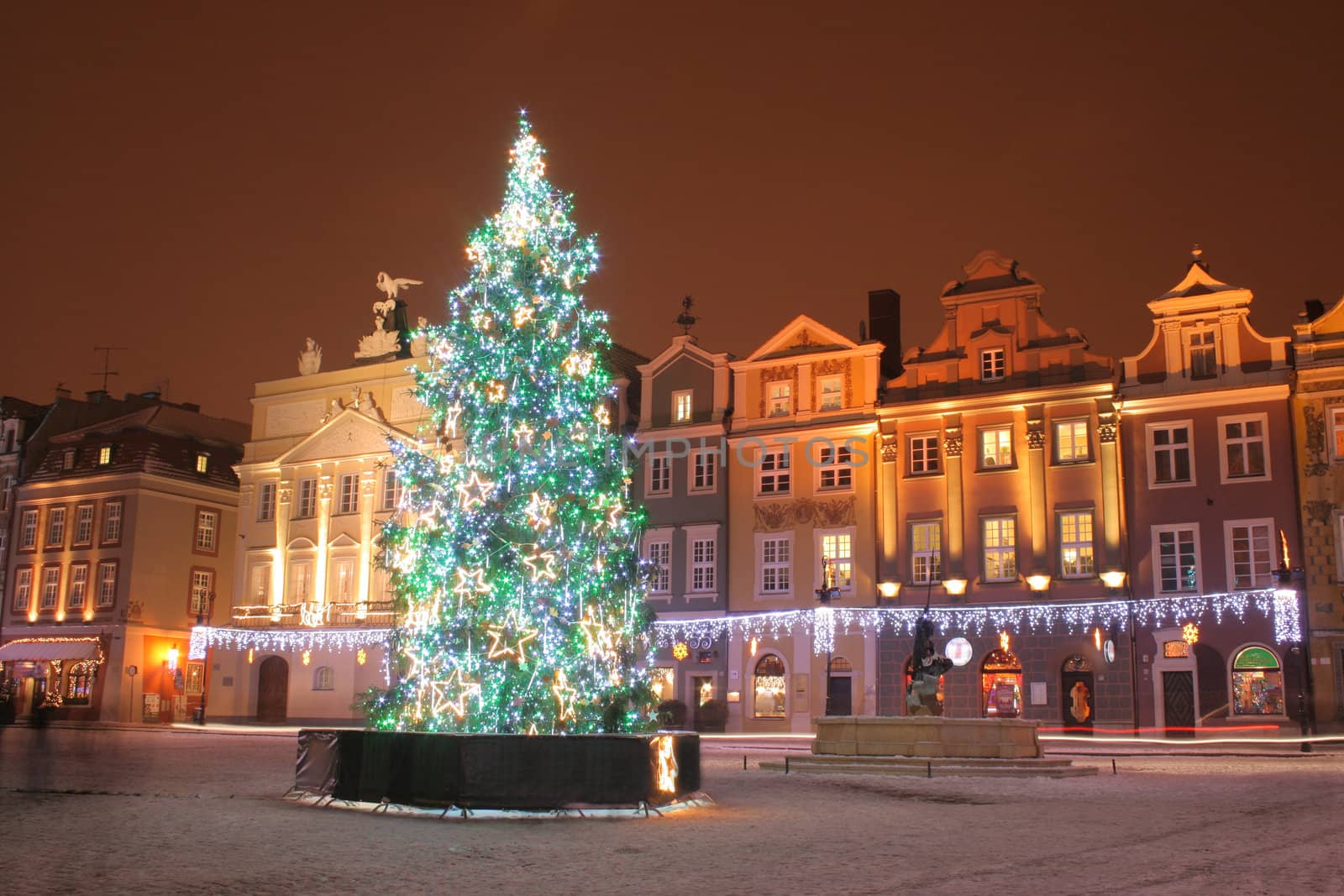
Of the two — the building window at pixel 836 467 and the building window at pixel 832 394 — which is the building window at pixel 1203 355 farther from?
the building window at pixel 832 394

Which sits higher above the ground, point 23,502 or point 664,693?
point 23,502

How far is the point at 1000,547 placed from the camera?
41.6 metres

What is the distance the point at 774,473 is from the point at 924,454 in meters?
5.37

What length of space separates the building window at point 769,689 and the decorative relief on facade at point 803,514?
439 centimetres

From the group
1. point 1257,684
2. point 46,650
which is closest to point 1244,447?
point 1257,684

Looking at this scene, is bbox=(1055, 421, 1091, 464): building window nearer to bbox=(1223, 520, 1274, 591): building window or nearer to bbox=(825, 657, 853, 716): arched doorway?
bbox=(1223, 520, 1274, 591): building window

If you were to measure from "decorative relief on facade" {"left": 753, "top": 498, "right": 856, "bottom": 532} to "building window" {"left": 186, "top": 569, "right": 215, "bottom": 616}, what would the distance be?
27549mm

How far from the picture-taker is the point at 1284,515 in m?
37.7

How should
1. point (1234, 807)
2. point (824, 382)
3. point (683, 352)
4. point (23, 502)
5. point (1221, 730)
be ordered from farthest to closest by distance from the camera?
point (23, 502), point (683, 352), point (824, 382), point (1221, 730), point (1234, 807)

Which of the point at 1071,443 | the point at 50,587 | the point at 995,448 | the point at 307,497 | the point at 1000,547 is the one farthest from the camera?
the point at 50,587

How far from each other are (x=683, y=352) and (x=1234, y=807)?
107 ft

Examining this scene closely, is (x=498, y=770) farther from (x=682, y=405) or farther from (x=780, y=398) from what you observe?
(x=682, y=405)

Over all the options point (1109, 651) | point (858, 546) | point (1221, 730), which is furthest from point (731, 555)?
point (1221, 730)

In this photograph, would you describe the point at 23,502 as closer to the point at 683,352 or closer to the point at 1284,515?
the point at 683,352
